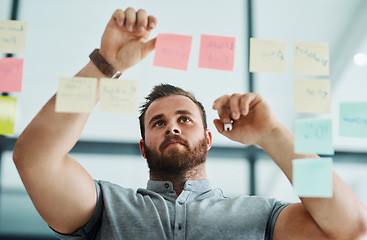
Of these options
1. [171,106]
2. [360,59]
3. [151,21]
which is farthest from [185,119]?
[360,59]

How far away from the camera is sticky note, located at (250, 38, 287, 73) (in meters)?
0.78

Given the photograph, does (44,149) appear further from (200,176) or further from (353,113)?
(353,113)

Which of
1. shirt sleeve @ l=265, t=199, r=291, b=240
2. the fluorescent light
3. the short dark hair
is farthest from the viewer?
the fluorescent light

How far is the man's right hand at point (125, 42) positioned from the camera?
79cm

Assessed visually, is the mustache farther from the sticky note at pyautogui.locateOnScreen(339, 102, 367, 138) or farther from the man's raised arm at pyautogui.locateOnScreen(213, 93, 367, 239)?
the sticky note at pyautogui.locateOnScreen(339, 102, 367, 138)

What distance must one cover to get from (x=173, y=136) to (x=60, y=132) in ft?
1.20

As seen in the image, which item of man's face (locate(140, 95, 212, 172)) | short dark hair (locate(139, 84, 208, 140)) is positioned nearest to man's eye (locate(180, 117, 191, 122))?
man's face (locate(140, 95, 212, 172))

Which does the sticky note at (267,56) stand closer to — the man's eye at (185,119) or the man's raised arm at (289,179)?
the man's raised arm at (289,179)

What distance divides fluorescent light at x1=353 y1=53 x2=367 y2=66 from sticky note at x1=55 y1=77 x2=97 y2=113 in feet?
5.08

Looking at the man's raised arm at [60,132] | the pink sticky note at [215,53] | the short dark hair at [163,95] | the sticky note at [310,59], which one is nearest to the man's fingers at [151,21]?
the man's raised arm at [60,132]

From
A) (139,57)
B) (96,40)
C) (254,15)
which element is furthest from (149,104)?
(254,15)

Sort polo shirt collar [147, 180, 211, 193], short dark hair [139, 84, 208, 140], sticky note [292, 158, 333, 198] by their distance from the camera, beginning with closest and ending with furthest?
sticky note [292, 158, 333, 198]
polo shirt collar [147, 180, 211, 193]
short dark hair [139, 84, 208, 140]

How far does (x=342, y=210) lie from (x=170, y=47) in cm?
58

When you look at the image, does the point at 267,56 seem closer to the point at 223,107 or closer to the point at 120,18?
the point at 223,107
